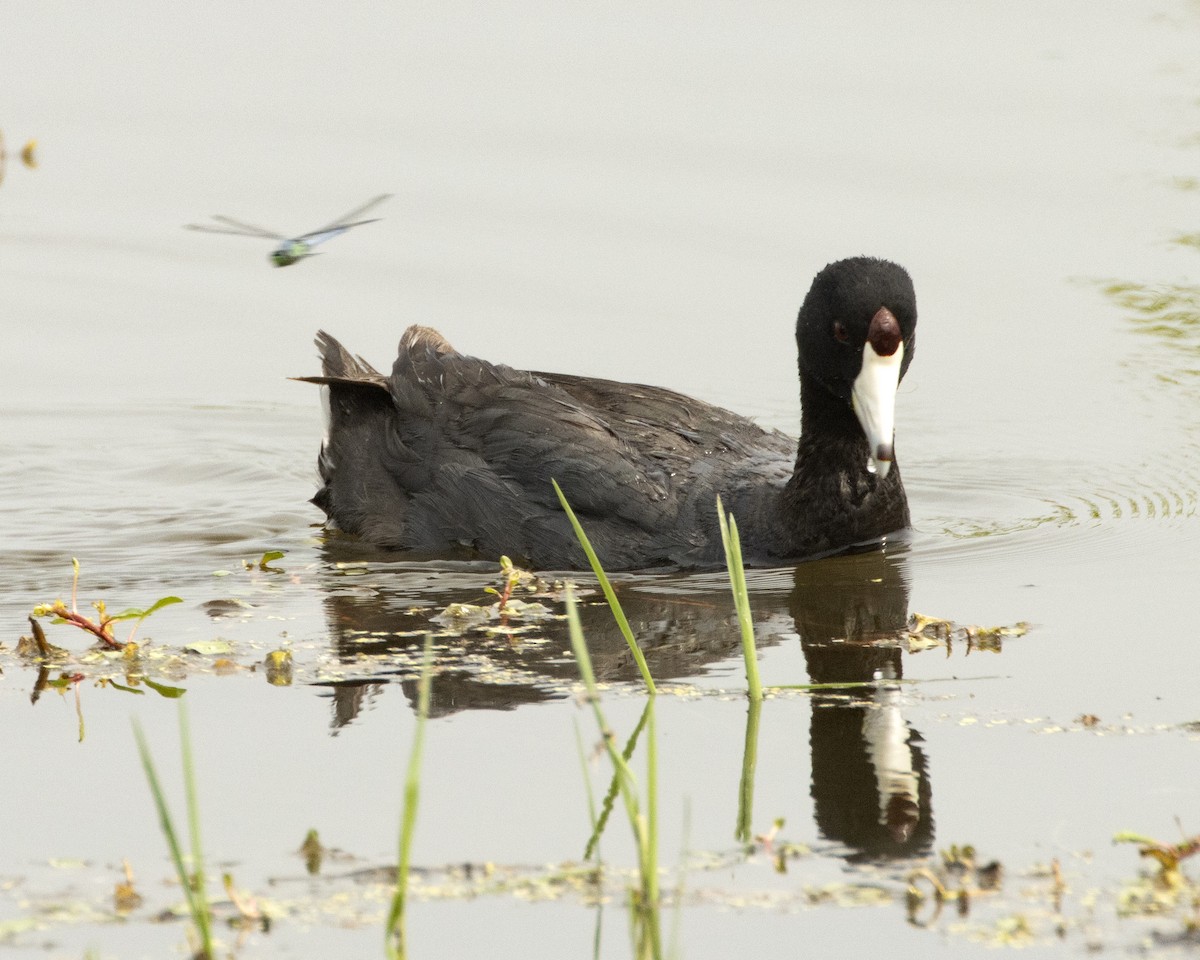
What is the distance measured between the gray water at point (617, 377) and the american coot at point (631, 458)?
0.23 m

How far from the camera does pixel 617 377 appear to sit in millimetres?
9102

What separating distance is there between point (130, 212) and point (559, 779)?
23.2 feet

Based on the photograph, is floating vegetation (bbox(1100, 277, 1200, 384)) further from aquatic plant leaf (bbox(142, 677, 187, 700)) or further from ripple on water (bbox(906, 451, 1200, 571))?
aquatic plant leaf (bbox(142, 677, 187, 700))

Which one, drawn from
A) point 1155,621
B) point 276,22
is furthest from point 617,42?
point 1155,621

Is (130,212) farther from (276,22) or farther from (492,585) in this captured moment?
(492,585)

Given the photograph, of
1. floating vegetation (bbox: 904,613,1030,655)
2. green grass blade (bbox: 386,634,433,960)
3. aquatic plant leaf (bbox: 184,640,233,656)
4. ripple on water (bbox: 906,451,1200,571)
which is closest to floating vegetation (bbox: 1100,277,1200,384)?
ripple on water (bbox: 906,451,1200,571)

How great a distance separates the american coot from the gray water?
0.23 m

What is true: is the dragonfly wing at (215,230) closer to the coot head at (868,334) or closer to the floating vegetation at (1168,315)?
the coot head at (868,334)

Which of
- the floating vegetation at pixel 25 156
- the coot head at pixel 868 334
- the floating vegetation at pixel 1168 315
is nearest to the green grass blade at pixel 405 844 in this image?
the coot head at pixel 868 334

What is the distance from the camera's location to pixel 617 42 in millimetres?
12672

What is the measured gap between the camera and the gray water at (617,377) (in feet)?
13.8

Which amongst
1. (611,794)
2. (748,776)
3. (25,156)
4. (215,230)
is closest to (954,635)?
(748,776)

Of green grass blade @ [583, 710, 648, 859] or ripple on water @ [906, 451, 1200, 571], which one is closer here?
green grass blade @ [583, 710, 648, 859]

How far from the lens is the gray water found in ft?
13.8
